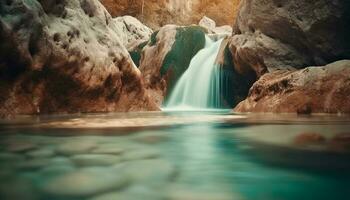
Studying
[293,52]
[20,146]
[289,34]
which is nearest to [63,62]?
[20,146]

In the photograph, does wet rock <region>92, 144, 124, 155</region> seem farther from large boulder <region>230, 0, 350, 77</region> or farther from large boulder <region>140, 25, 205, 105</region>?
large boulder <region>140, 25, 205, 105</region>

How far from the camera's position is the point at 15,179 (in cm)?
165

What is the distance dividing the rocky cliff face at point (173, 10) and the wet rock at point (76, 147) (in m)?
27.1

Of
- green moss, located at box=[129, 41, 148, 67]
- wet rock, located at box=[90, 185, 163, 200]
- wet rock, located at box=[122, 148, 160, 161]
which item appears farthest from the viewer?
green moss, located at box=[129, 41, 148, 67]

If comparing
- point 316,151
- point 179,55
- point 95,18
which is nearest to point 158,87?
point 179,55

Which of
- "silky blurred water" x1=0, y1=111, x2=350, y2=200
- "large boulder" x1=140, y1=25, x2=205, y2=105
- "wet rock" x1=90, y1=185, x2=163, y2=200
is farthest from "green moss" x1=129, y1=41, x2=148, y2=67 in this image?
"wet rock" x1=90, y1=185, x2=163, y2=200

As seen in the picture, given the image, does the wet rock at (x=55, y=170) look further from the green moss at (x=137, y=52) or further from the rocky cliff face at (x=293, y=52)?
the green moss at (x=137, y=52)

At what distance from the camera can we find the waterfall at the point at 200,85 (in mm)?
13344

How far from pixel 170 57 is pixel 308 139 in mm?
14242

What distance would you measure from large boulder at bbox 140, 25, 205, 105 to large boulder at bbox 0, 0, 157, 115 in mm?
6803

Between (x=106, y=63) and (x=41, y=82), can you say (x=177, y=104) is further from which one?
(x=41, y=82)

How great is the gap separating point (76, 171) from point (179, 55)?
1534 centimetres

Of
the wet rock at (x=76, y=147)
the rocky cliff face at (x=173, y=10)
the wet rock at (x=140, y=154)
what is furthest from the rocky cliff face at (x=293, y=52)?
the rocky cliff face at (x=173, y=10)

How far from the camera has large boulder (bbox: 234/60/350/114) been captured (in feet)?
23.9
